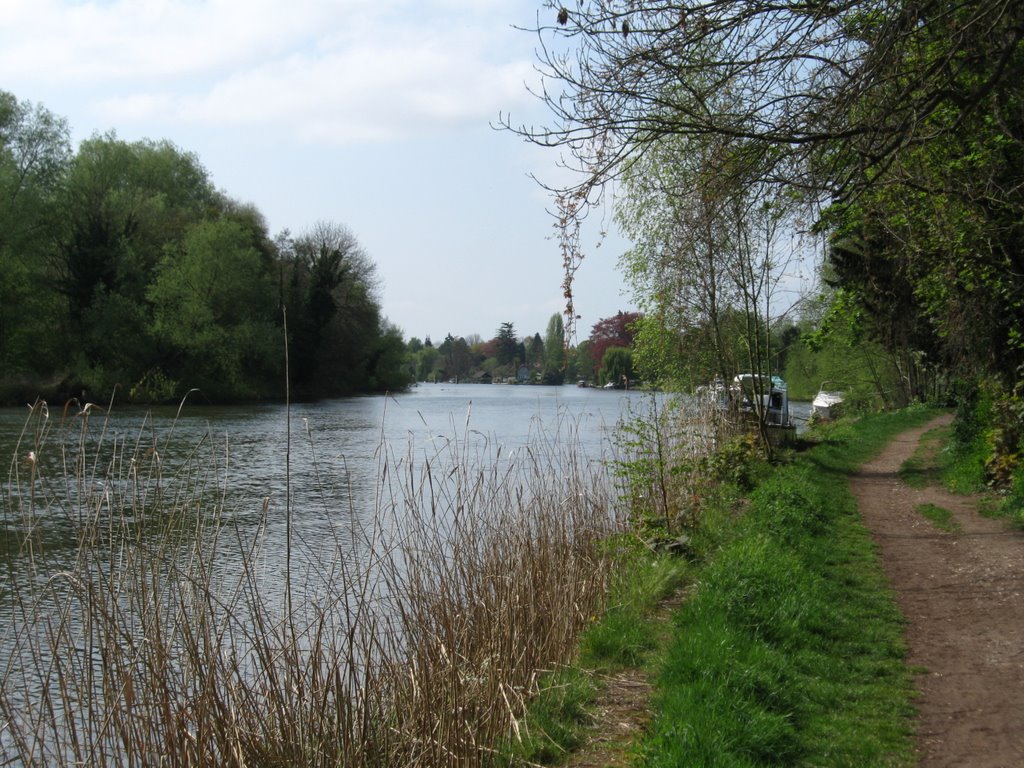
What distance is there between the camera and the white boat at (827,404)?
45.5m

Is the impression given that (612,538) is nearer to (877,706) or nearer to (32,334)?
(877,706)

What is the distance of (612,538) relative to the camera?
9305mm

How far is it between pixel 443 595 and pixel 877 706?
2.86 meters

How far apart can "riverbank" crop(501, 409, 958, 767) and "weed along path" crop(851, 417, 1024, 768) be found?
0.49 feet

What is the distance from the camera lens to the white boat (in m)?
45.5

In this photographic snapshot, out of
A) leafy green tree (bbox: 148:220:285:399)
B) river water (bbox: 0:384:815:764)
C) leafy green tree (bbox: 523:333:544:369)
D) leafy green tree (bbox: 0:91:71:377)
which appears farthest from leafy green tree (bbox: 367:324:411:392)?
leafy green tree (bbox: 523:333:544:369)

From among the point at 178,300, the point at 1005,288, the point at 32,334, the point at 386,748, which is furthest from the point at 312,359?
Answer: the point at 386,748

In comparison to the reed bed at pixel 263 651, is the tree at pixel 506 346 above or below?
above

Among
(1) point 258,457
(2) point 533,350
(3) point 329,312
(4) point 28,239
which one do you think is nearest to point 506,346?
(2) point 533,350

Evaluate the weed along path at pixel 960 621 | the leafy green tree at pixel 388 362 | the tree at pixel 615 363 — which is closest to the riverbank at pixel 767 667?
the weed along path at pixel 960 621

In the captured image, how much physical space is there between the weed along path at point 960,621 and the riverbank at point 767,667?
0.49ft

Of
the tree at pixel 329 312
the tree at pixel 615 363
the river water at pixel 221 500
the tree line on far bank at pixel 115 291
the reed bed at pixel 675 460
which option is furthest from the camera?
the tree at pixel 329 312

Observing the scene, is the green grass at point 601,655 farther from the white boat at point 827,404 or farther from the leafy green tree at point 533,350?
the leafy green tree at point 533,350

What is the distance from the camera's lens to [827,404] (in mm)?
47906
